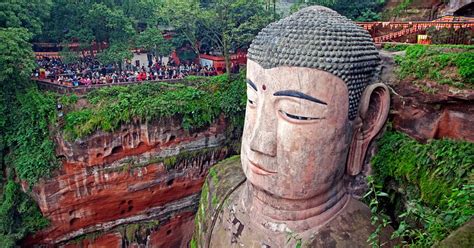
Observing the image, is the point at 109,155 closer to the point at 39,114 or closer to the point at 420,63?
the point at 39,114

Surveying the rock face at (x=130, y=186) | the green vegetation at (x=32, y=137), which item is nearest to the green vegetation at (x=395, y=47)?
the rock face at (x=130, y=186)

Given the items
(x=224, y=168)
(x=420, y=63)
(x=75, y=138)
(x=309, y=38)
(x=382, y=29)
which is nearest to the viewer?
(x=309, y=38)

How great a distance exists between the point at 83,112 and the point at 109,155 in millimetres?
1888

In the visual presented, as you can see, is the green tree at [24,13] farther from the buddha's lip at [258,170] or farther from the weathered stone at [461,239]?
the weathered stone at [461,239]

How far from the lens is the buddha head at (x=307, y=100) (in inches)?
228

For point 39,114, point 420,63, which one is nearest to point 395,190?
point 420,63

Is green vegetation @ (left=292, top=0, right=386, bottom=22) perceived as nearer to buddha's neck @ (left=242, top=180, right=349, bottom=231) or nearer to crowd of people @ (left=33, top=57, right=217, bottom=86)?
crowd of people @ (left=33, top=57, right=217, bottom=86)

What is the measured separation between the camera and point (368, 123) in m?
6.55

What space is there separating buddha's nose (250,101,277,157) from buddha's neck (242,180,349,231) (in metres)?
0.91

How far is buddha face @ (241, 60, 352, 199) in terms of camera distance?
5.77 meters

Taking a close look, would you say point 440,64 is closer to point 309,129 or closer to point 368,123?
point 368,123

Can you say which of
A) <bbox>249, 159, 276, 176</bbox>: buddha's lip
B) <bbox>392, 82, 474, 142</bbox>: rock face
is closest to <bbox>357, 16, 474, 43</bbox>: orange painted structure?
<bbox>392, 82, 474, 142</bbox>: rock face

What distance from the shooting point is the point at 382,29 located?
1081cm

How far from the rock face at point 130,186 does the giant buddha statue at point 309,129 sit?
817cm
